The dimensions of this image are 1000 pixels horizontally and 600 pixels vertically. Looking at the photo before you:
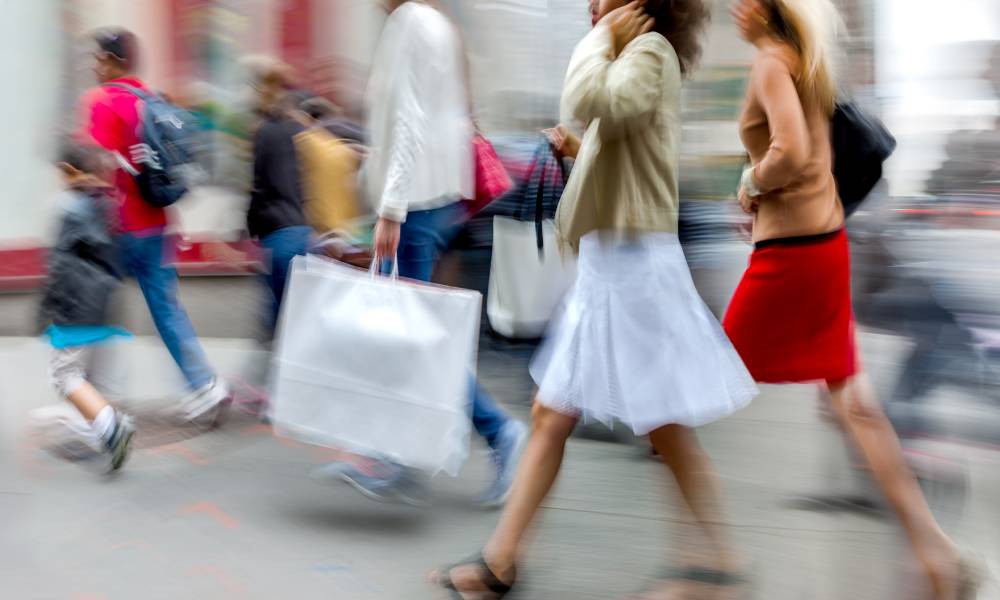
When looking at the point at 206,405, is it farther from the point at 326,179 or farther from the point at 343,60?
the point at 343,60

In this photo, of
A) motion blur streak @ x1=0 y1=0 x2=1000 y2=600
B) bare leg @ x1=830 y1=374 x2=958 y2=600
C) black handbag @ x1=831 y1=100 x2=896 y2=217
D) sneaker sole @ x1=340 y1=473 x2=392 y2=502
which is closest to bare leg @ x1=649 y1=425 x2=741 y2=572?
motion blur streak @ x1=0 y1=0 x2=1000 y2=600

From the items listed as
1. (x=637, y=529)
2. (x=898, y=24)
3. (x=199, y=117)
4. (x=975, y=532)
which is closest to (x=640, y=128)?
(x=637, y=529)

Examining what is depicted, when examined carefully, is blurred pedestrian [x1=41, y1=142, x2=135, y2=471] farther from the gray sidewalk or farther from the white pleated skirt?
the white pleated skirt

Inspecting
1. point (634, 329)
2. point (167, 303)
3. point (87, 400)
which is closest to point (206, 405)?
point (167, 303)

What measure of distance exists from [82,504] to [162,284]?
1331mm

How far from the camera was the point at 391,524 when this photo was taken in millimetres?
4266

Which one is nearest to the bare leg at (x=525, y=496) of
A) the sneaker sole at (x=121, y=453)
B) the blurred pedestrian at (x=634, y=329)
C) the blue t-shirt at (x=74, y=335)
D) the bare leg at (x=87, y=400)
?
the blurred pedestrian at (x=634, y=329)

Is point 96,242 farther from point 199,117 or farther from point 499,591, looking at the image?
point 199,117

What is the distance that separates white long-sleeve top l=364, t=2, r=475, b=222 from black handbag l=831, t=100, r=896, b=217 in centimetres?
131

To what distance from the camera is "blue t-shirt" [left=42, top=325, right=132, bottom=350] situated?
16.0 feet

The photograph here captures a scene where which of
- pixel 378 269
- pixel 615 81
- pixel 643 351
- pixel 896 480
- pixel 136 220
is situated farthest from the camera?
pixel 136 220

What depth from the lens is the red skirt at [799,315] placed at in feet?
11.6

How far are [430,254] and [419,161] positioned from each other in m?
0.33

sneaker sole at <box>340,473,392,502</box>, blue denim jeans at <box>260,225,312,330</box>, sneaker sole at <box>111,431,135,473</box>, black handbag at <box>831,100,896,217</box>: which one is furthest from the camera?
blue denim jeans at <box>260,225,312,330</box>
